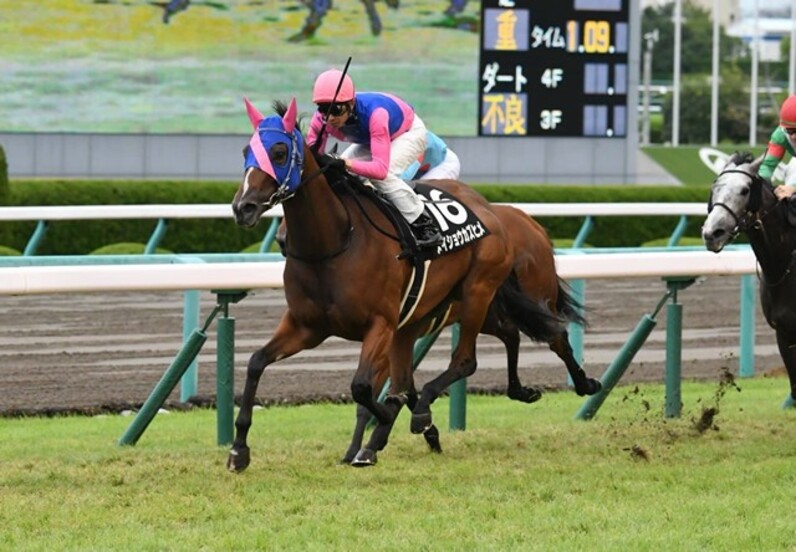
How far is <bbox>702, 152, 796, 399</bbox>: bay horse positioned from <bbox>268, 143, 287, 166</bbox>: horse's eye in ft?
5.74

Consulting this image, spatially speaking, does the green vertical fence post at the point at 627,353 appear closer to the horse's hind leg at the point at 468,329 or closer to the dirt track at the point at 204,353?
the dirt track at the point at 204,353

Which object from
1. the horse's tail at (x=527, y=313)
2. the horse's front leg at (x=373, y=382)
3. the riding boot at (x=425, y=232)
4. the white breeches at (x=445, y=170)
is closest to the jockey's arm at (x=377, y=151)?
the riding boot at (x=425, y=232)

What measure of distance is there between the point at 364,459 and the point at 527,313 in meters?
1.17

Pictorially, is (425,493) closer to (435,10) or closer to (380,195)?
(380,195)

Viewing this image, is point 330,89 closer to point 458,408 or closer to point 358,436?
point 358,436

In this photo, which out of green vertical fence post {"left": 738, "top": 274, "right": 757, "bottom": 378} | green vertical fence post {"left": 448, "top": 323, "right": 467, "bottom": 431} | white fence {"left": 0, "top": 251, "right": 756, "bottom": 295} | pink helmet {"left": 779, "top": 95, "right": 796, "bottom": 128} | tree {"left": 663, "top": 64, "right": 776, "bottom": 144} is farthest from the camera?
tree {"left": 663, "top": 64, "right": 776, "bottom": 144}

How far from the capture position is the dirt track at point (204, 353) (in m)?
8.44

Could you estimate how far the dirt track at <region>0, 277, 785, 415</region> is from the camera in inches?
332

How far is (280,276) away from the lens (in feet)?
23.1

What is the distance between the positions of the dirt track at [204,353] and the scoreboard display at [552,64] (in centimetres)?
777

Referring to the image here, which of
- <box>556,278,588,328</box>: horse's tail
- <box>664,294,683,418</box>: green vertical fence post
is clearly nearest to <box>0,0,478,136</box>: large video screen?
<box>664,294,683,418</box>: green vertical fence post

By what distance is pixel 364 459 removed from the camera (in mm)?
6090

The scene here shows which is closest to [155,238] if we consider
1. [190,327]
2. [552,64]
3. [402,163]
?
[190,327]

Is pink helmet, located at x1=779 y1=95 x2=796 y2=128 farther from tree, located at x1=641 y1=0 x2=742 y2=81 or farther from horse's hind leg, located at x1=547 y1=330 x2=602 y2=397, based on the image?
tree, located at x1=641 y1=0 x2=742 y2=81
